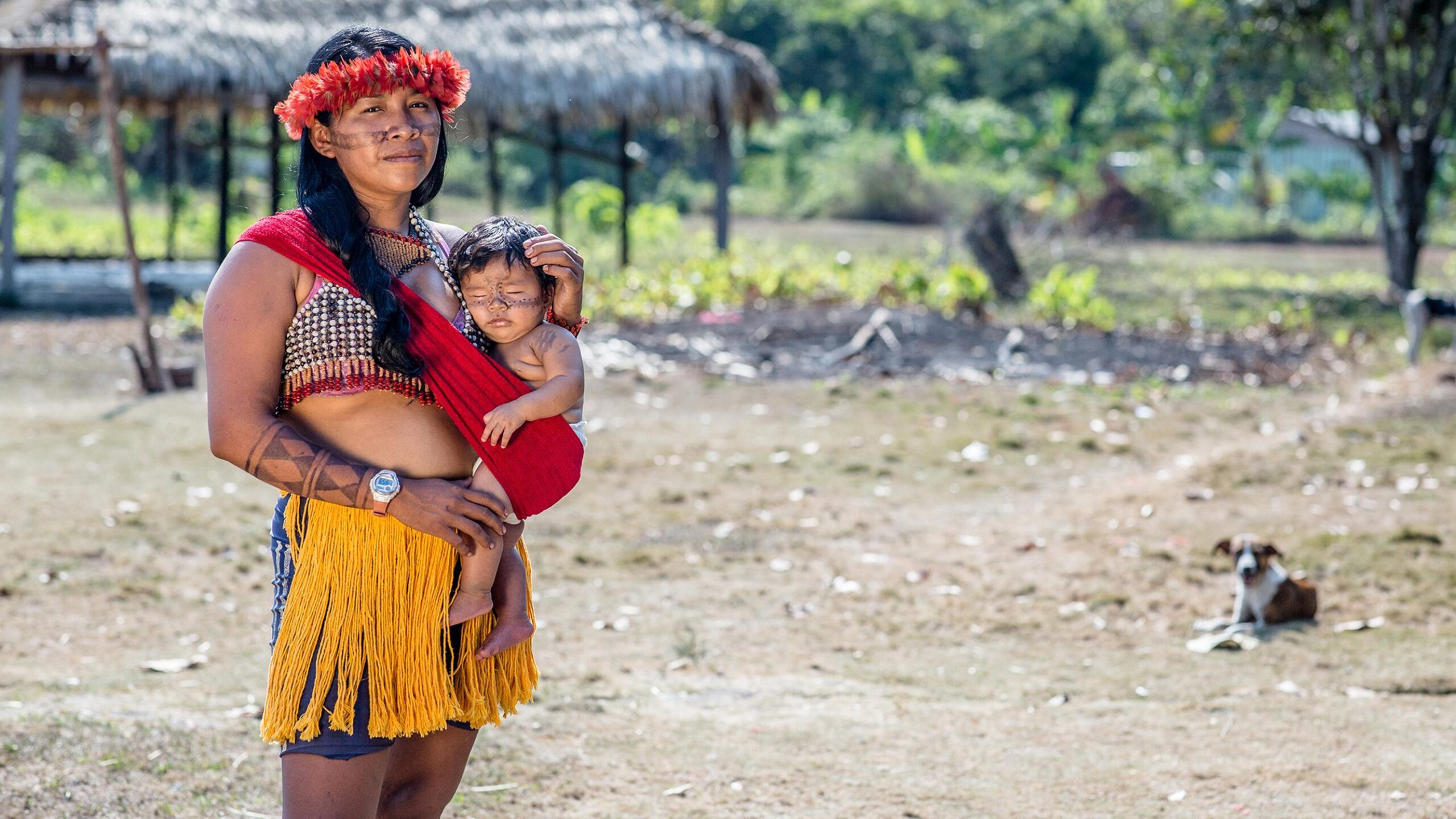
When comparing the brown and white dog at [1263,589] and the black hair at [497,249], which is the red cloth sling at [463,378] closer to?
the black hair at [497,249]

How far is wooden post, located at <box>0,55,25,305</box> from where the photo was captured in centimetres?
1420

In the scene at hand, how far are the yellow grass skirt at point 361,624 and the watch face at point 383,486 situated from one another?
88mm

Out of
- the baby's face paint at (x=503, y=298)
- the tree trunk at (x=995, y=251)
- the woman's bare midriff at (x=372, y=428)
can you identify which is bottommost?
the tree trunk at (x=995, y=251)

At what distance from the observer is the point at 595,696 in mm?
4656

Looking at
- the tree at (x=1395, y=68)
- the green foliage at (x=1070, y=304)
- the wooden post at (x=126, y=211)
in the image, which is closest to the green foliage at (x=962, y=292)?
the green foliage at (x=1070, y=304)

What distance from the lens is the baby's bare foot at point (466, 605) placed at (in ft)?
8.21

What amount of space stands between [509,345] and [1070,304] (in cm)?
1118

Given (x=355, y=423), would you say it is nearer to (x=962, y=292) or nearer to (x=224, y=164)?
(x=962, y=292)

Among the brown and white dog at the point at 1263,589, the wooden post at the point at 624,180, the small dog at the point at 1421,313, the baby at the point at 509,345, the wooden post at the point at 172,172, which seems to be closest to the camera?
the baby at the point at 509,345

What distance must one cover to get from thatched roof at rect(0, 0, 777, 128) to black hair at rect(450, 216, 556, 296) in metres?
12.7

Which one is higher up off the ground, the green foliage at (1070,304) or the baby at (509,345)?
the baby at (509,345)

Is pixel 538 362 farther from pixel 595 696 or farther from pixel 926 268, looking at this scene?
pixel 926 268

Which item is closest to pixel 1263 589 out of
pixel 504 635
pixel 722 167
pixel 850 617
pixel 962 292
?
pixel 850 617

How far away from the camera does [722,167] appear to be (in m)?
16.7
